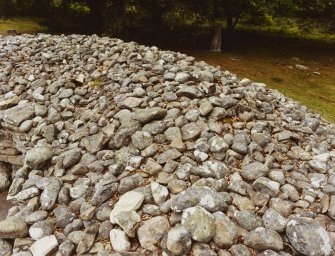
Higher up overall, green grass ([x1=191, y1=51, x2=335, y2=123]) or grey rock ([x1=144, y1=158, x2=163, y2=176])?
grey rock ([x1=144, y1=158, x2=163, y2=176])

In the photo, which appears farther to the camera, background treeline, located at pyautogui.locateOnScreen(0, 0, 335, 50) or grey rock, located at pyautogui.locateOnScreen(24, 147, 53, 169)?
background treeline, located at pyautogui.locateOnScreen(0, 0, 335, 50)

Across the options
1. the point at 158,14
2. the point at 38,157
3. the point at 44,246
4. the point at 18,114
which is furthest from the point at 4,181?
the point at 158,14

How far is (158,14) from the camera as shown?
64.2 ft

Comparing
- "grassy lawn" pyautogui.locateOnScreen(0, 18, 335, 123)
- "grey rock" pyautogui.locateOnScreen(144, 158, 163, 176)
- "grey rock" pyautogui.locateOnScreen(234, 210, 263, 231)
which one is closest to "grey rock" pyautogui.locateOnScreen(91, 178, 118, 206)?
"grey rock" pyautogui.locateOnScreen(144, 158, 163, 176)

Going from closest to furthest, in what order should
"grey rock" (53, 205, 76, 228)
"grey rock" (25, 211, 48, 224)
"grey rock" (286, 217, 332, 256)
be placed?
"grey rock" (286, 217, 332, 256) < "grey rock" (53, 205, 76, 228) < "grey rock" (25, 211, 48, 224)

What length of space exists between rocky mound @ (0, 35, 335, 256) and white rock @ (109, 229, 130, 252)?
0.02 meters

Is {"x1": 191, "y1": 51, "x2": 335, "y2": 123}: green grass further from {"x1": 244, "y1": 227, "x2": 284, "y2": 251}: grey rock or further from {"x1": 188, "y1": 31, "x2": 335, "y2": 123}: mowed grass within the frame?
{"x1": 244, "y1": 227, "x2": 284, "y2": 251}: grey rock

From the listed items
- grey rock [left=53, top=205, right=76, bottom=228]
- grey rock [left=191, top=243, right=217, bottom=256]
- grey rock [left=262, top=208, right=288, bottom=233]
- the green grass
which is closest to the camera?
grey rock [left=191, top=243, right=217, bottom=256]

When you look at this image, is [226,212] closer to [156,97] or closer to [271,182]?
[271,182]

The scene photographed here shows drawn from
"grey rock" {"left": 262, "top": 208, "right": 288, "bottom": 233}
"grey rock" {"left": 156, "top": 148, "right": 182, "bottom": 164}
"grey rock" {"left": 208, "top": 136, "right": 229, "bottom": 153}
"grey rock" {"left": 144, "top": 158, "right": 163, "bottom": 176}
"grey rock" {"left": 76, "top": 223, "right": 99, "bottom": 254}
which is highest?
"grey rock" {"left": 208, "top": 136, "right": 229, "bottom": 153}

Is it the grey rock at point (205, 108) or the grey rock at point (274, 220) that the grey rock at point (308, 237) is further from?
the grey rock at point (205, 108)

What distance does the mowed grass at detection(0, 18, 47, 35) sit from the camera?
2367 centimetres

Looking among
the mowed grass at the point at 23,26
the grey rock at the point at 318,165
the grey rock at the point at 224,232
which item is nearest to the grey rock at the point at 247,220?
the grey rock at the point at 224,232

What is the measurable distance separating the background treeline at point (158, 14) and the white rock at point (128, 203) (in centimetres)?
1300
